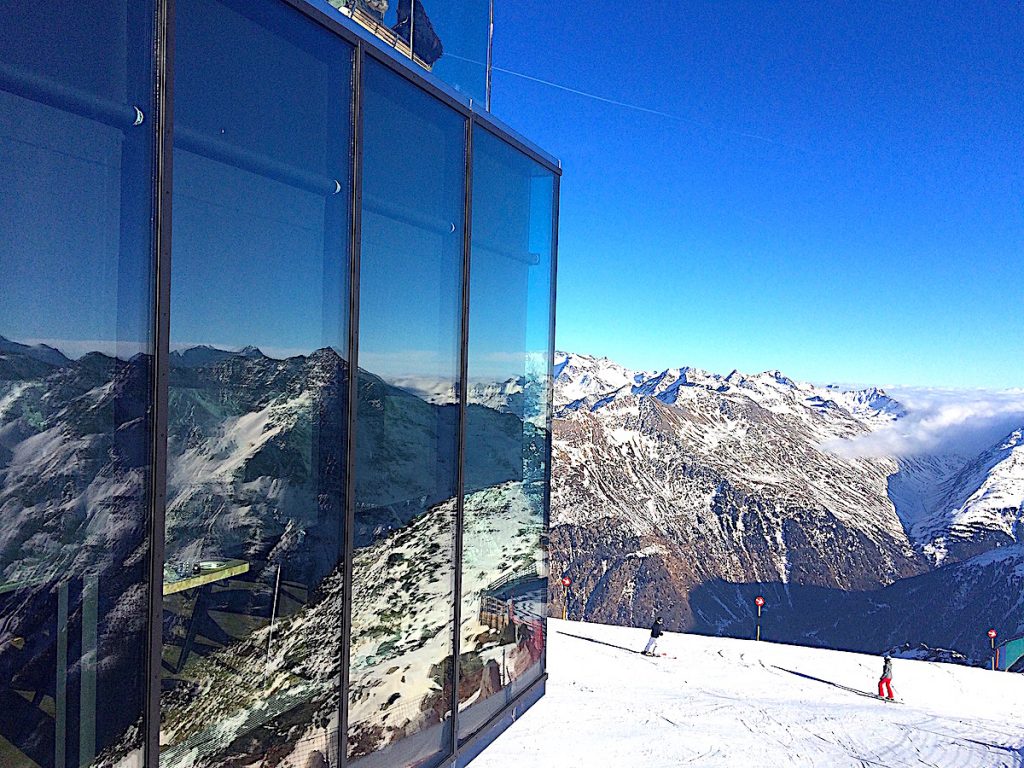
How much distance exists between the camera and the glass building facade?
3.84 metres

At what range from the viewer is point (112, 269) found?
410 cm

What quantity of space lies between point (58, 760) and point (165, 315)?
266 cm

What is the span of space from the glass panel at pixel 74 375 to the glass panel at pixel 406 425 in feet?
7.10

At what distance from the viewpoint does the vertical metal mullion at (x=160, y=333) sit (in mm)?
4316

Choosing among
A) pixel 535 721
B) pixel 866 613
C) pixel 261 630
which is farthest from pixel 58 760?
pixel 866 613

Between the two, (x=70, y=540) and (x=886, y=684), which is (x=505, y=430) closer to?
(x=70, y=540)

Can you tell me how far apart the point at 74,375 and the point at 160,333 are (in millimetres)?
579

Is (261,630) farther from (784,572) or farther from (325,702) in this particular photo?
(784,572)

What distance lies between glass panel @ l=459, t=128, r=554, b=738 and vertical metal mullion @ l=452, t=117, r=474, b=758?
4.7 inches

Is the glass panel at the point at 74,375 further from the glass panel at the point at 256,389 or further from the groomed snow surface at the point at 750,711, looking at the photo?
the groomed snow surface at the point at 750,711

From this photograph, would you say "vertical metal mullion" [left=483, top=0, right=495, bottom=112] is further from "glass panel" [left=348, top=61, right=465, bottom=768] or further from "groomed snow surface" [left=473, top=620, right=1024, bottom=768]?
"groomed snow surface" [left=473, top=620, right=1024, bottom=768]

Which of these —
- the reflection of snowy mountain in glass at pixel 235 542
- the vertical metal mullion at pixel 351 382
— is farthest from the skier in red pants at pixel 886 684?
the vertical metal mullion at pixel 351 382

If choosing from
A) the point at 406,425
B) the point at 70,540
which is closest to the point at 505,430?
the point at 406,425

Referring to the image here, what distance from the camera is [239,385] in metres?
5.02
